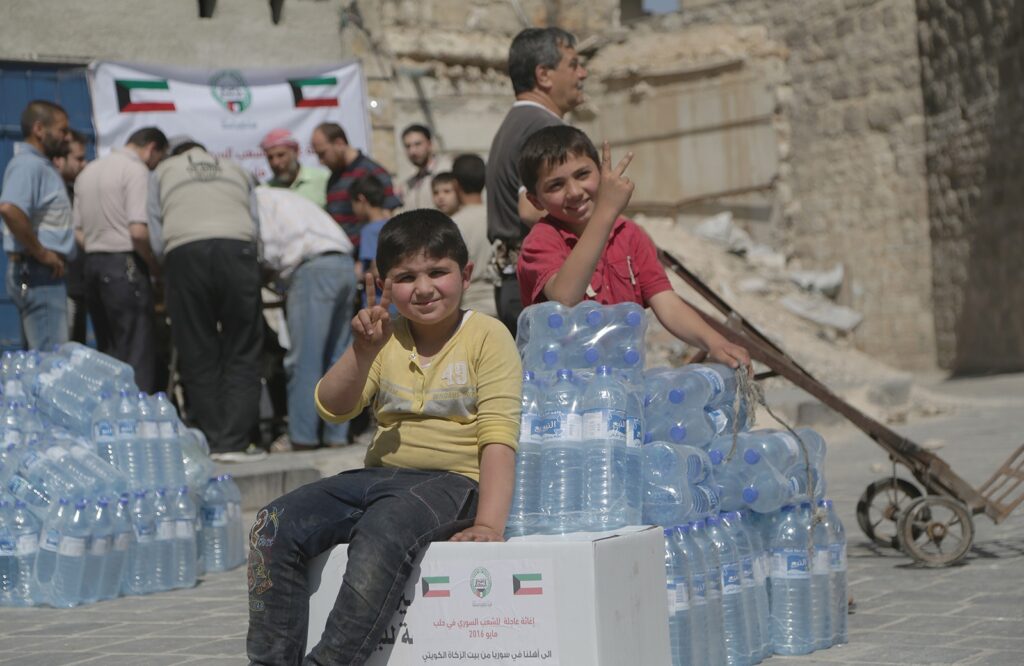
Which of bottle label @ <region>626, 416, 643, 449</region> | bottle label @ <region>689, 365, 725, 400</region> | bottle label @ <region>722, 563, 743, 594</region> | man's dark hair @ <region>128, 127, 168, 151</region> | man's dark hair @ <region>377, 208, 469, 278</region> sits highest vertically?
man's dark hair @ <region>128, 127, 168, 151</region>

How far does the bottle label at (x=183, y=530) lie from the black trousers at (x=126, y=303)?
2.73 meters

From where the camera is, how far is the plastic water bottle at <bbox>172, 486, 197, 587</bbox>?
6.61m

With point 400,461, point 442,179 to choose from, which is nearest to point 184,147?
point 442,179

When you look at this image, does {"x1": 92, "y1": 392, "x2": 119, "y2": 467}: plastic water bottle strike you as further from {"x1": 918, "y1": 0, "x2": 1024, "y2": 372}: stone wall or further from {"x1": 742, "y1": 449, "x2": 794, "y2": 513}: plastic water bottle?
{"x1": 918, "y1": 0, "x2": 1024, "y2": 372}: stone wall

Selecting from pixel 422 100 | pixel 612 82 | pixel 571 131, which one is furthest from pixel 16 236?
pixel 612 82

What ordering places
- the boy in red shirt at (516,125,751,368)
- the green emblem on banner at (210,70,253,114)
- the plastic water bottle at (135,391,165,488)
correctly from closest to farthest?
the boy in red shirt at (516,125,751,368), the plastic water bottle at (135,391,165,488), the green emblem on banner at (210,70,253,114)

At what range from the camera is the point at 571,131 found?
194 inches

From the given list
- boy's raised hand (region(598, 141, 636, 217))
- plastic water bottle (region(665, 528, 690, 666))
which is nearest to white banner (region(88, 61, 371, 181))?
boy's raised hand (region(598, 141, 636, 217))

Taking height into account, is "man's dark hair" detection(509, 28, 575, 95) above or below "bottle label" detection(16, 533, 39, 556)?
above

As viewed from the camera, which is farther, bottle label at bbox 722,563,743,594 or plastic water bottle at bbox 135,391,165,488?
plastic water bottle at bbox 135,391,165,488

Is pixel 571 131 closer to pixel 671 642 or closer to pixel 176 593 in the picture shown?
pixel 671 642

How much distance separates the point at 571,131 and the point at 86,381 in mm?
3243

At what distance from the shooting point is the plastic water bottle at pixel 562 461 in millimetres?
4078

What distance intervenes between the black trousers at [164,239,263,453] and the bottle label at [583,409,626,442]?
5.22 meters
